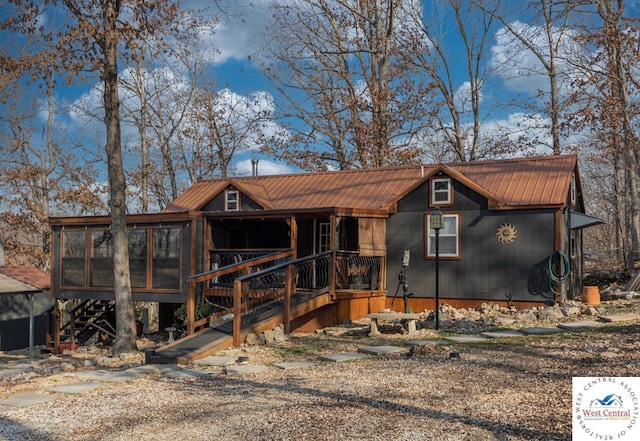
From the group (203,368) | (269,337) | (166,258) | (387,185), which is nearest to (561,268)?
(387,185)

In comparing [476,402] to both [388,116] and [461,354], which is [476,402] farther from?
[388,116]

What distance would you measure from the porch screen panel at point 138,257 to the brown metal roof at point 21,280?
3.48 metres

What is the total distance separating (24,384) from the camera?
9094mm

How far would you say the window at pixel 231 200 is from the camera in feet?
65.3

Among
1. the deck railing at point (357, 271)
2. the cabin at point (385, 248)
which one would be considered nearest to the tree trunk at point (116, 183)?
the cabin at point (385, 248)

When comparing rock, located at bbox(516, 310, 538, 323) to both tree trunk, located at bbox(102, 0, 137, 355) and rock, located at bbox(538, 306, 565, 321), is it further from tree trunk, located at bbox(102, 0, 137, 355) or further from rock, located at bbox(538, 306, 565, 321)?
tree trunk, located at bbox(102, 0, 137, 355)

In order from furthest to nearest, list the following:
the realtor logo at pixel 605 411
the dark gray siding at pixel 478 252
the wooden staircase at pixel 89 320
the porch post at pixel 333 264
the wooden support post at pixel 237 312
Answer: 1. the wooden staircase at pixel 89 320
2. the dark gray siding at pixel 478 252
3. the porch post at pixel 333 264
4. the wooden support post at pixel 237 312
5. the realtor logo at pixel 605 411

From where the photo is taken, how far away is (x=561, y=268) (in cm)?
1581

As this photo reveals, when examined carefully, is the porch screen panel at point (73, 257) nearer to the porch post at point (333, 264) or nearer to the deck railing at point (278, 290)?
the deck railing at point (278, 290)

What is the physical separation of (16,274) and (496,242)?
15.3 m

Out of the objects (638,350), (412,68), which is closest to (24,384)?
(638,350)

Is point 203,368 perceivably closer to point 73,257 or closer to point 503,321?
point 503,321

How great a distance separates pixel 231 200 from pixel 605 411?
16.2 meters

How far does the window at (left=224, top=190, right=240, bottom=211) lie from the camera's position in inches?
783
